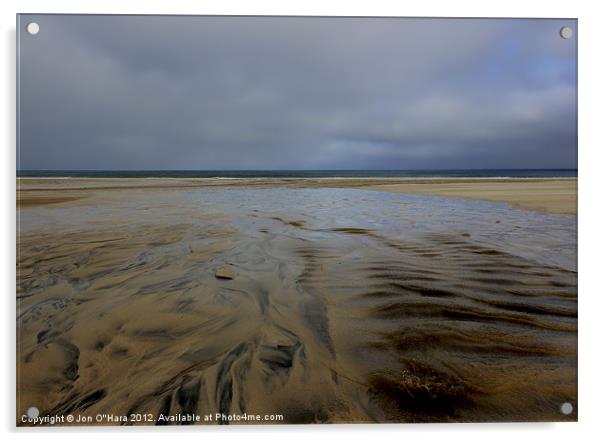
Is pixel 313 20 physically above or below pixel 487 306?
above

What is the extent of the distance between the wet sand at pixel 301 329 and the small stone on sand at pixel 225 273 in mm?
48

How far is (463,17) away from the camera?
7.98 feet

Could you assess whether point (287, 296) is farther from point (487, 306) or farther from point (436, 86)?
point (436, 86)

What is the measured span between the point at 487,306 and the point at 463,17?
205 centimetres

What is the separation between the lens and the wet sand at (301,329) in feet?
5.53

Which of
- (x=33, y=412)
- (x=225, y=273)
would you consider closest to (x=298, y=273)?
(x=225, y=273)

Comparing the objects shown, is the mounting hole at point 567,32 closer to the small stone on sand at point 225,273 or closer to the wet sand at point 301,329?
the wet sand at point 301,329

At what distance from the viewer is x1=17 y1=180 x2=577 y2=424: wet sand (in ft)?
5.53

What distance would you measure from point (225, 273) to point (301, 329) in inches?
39.0

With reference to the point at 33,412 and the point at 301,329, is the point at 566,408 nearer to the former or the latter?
the point at 301,329

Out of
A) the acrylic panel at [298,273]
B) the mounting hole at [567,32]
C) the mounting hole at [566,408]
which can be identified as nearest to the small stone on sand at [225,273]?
the acrylic panel at [298,273]

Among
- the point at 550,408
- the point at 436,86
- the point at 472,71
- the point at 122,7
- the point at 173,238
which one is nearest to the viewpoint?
the point at 550,408

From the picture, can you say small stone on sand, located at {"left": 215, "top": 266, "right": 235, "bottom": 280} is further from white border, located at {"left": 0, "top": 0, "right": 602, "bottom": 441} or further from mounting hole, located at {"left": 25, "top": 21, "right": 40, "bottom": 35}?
mounting hole, located at {"left": 25, "top": 21, "right": 40, "bottom": 35}

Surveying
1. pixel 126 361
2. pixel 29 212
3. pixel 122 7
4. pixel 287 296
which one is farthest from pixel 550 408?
pixel 122 7
